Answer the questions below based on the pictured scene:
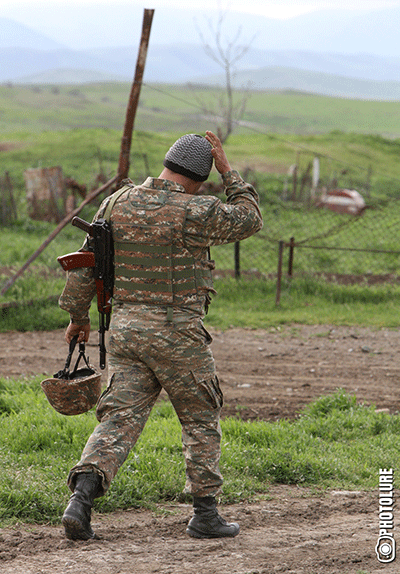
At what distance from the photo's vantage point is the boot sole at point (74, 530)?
3148mm

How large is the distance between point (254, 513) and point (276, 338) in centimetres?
409

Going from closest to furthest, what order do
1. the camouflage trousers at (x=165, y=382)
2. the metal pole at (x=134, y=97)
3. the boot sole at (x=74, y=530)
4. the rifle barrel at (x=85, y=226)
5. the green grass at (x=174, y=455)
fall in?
the boot sole at (x=74, y=530) → the camouflage trousers at (x=165, y=382) → the rifle barrel at (x=85, y=226) → the green grass at (x=174, y=455) → the metal pole at (x=134, y=97)

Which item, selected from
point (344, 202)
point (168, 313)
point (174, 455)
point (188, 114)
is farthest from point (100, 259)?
point (188, 114)

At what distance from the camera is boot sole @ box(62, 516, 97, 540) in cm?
315

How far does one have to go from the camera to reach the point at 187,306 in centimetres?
355

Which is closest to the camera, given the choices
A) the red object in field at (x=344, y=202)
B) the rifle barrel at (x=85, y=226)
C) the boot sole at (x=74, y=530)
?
the boot sole at (x=74, y=530)

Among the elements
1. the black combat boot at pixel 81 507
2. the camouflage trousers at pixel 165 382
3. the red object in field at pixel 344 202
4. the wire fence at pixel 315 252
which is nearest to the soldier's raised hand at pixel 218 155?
the camouflage trousers at pixel 165 382

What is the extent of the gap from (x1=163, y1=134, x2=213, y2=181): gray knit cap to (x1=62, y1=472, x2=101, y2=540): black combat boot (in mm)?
1601

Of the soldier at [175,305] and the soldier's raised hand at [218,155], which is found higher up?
the soldier's raised hand at [218,155]

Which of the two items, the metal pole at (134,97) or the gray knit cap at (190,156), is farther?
the metal pole at (134,97)

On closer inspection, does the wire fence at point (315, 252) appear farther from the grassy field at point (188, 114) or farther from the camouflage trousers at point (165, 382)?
the grassy field at point (188, 114)

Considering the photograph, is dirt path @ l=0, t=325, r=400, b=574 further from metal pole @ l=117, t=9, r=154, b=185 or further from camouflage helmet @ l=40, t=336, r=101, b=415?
metal pole @ l=117, t=9, r=154, b=185

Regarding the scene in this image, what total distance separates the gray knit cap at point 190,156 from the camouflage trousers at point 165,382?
74 cm

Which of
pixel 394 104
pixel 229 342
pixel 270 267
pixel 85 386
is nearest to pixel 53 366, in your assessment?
pixel 229 342
